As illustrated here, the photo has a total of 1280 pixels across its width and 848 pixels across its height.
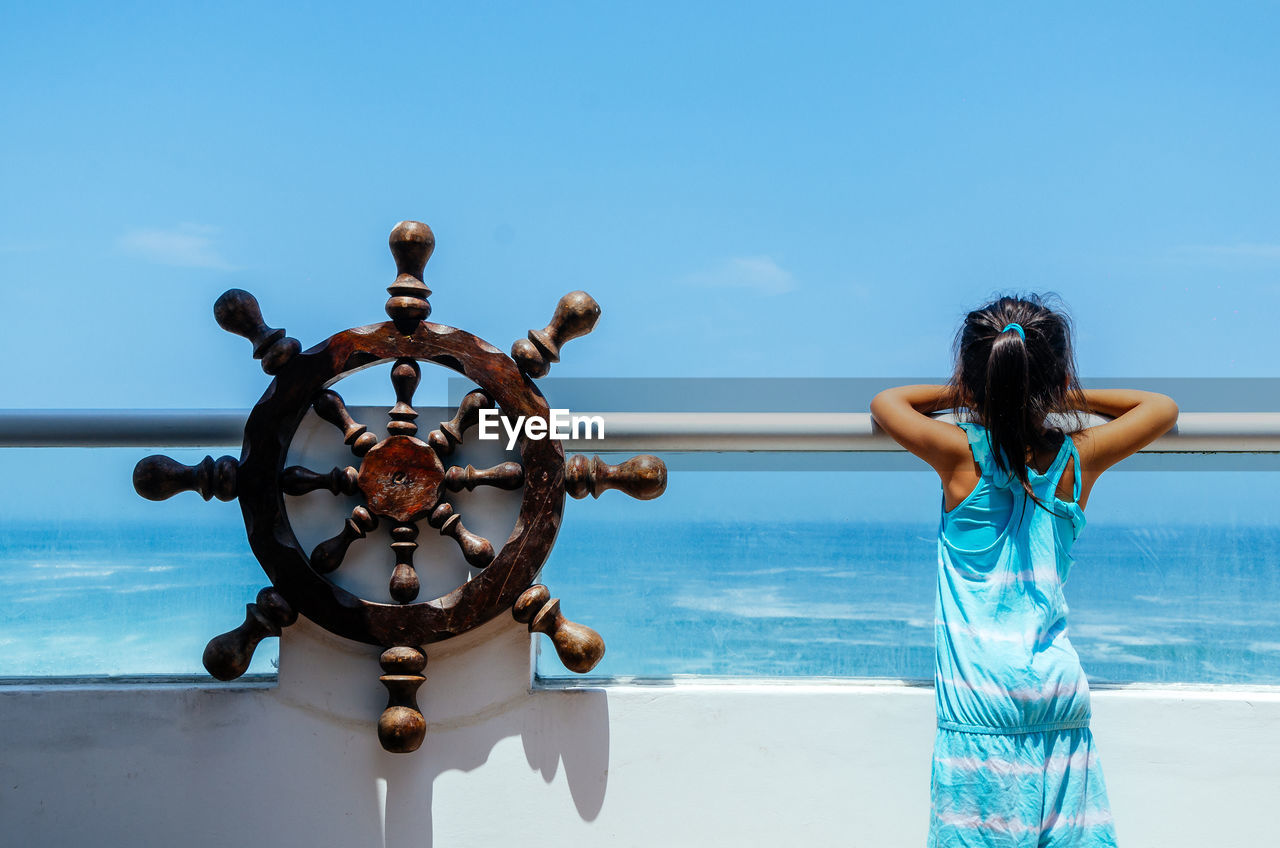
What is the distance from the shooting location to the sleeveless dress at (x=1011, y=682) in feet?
4.53

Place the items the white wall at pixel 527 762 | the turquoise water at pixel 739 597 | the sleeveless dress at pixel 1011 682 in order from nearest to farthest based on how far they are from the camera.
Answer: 1. the sleeveless dress at pixel 1011 682
2. the white wall at pixel 527 762
3. the turquoise water at pixel 739 597

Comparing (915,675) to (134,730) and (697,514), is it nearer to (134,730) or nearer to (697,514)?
(697,514)

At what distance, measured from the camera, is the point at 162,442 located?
1.80 metres

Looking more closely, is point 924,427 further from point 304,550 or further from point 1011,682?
point 304,550

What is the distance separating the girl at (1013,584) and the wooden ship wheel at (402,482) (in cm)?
49

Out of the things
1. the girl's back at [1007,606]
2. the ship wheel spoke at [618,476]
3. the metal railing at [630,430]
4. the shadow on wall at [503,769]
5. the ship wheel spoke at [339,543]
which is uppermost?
the metal railing at [630,430]

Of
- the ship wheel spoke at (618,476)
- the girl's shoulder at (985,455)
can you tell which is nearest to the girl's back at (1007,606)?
the girl's shoulder at (985,455)

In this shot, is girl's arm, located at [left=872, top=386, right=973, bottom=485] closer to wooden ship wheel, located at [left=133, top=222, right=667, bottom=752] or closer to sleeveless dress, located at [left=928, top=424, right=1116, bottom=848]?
sleeveless dress, located at [left=928, top=424, right=1116, bottom=848]

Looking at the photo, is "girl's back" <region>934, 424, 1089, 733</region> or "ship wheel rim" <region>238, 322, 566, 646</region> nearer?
A: "girl's back" <region>934, 424, 1089, 733</region>

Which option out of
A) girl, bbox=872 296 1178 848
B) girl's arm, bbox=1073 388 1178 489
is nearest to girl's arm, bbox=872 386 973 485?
girl, bbox=872 296 1178 848

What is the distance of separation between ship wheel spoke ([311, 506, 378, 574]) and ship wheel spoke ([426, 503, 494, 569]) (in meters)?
0.10

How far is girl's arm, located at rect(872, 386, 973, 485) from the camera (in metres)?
1.49

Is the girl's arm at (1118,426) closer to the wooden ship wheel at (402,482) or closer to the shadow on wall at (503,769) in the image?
the wooden ship wheel at (402,482)

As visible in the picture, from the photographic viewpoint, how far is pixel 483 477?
5.76 ft
